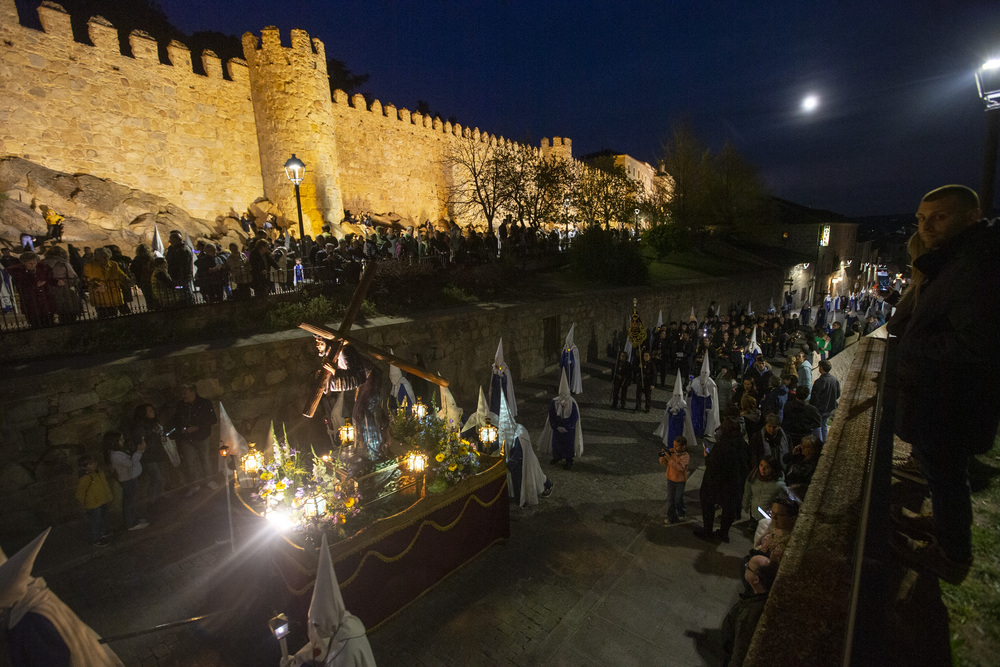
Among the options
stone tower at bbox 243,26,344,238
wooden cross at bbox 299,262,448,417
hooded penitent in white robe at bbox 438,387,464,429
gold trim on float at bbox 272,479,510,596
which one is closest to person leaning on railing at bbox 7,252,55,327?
wooden cross at bbox 299,262,448,417

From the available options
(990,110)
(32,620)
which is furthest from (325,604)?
(990,110)

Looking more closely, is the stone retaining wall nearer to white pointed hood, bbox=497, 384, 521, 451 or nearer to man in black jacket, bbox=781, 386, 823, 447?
white pointed hood, bbox=497, 384, 521, 451

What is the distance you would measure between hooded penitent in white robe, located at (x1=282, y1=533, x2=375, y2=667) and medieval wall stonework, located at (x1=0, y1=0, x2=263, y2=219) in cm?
1987

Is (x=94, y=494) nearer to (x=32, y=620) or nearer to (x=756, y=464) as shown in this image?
(x=32, y=620)

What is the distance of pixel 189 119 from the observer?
19031 mm

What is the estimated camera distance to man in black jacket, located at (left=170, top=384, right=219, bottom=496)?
7191mm

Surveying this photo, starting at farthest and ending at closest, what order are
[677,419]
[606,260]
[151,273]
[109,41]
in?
[606,260], [109,41], [151,273], [677,419]

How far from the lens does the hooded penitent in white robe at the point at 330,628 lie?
11.6 ft

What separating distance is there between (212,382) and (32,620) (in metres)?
5.17

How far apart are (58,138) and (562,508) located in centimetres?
2077

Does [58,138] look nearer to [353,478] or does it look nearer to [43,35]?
[43,35]

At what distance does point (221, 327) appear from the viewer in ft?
29.6

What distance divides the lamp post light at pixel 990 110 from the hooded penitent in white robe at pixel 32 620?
407 inches

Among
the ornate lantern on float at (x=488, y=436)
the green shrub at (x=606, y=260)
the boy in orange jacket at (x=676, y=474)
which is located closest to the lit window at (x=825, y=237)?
the green shrub at (x=606, y=260)
